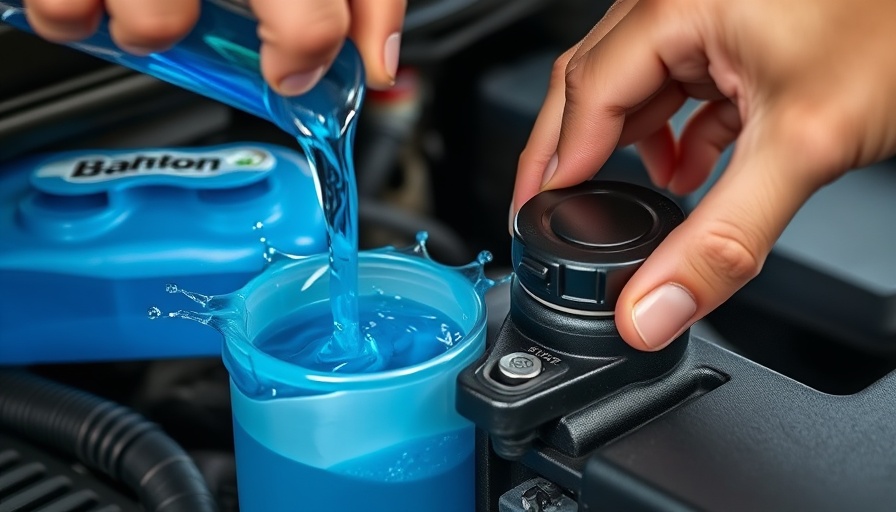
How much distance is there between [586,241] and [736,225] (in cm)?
8

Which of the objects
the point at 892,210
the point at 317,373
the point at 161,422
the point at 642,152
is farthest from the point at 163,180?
the point at 892,210

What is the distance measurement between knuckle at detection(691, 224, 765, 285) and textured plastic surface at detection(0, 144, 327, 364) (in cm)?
29

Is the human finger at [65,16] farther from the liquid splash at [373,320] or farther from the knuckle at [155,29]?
the liquid splash at [373,320]

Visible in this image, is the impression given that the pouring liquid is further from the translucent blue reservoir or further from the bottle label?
the bottle label

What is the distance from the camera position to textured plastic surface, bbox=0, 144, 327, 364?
0.69 metres

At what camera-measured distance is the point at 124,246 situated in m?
0.69

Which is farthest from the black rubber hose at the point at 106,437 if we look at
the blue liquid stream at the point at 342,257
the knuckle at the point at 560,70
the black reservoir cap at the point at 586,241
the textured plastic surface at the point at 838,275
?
the textured plastic surface at the point at 838,275

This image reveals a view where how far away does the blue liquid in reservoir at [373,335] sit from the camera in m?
0.56

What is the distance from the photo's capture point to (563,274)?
1.70ft

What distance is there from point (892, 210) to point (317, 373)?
632 millimetres

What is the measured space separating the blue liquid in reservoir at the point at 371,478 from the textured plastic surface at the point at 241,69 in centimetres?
17

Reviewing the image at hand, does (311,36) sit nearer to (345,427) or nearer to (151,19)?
(151,19)

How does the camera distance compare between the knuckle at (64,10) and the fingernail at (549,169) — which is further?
the fingernail at (549,169)

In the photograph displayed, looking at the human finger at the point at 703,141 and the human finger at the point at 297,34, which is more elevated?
the human finger at the point at 297,34
